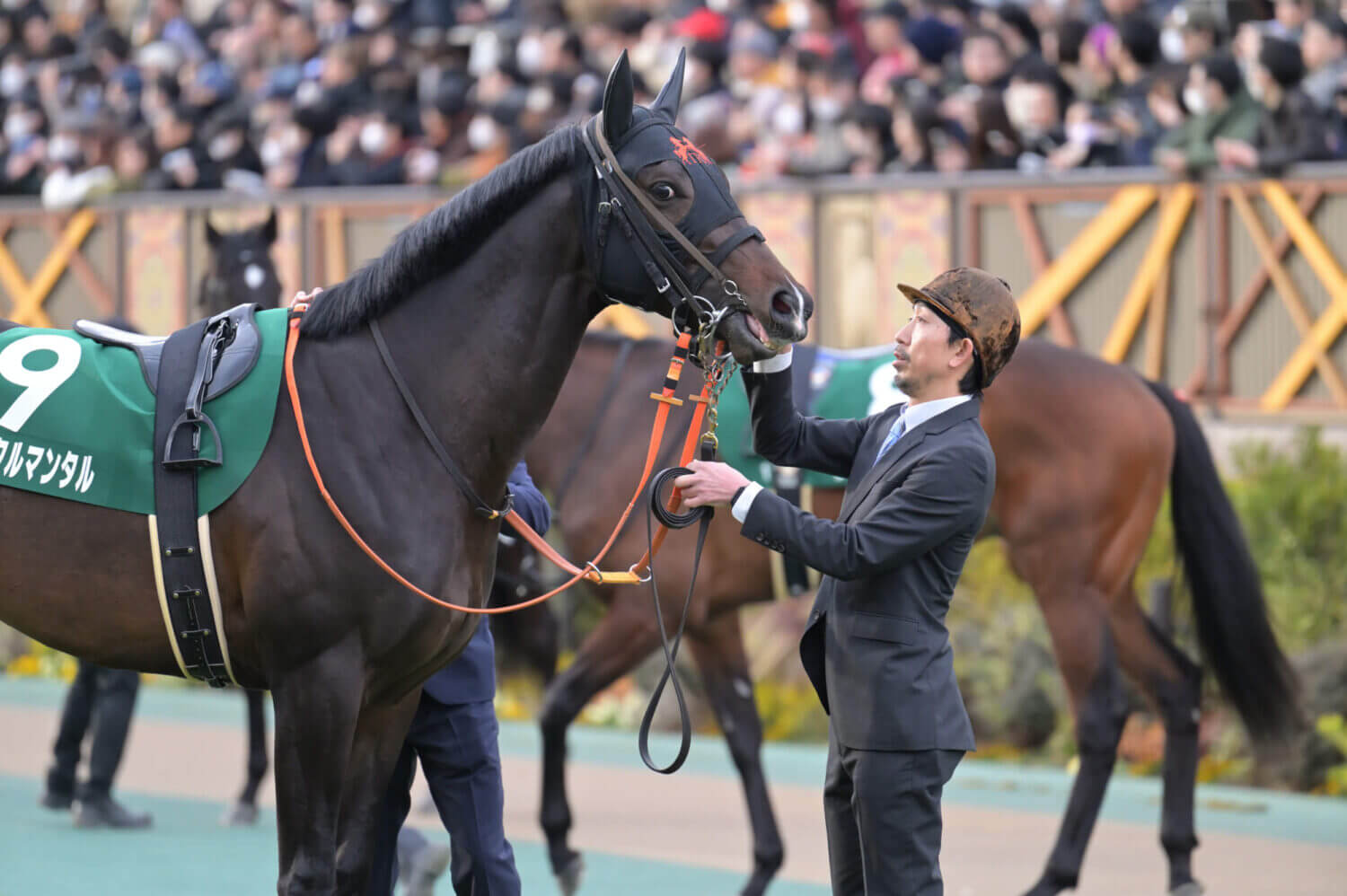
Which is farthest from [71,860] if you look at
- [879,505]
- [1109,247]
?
[1109,247]

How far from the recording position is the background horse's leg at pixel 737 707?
5.82 metres

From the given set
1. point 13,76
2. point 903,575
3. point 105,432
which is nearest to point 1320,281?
point 903,575

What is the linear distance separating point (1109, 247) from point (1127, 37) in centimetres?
165

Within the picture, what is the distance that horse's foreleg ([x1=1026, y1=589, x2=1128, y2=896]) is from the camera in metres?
5.71

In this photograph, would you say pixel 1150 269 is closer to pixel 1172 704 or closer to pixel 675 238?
pixel 1172 704

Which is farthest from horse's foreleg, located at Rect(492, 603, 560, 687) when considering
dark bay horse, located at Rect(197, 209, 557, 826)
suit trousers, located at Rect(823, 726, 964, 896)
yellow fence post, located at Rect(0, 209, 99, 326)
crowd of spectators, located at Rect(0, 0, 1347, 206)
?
yellow fence post, located at Rect(0, 209, 99, 326)

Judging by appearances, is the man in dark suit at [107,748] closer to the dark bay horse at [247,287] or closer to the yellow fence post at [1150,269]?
the dark bay horse at [247,287]

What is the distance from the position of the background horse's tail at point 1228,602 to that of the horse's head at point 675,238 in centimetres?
312

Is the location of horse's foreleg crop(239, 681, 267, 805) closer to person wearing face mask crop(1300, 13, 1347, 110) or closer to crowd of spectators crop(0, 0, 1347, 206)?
crowd of spectators crop(0, 0, 1347, 206)

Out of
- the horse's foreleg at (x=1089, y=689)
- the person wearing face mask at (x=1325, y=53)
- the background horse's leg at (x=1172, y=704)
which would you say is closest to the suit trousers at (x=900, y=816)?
the horse's foreleg at (x=1089, y=689)

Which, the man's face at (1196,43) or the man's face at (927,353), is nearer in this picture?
the man's face at (927,353)

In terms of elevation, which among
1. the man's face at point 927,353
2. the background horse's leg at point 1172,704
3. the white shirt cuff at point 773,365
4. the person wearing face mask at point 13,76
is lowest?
the background horse's leg at point 1172,704

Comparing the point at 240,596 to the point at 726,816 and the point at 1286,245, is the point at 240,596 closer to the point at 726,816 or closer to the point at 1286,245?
the point at 726,816

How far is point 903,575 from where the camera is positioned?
3.48m
